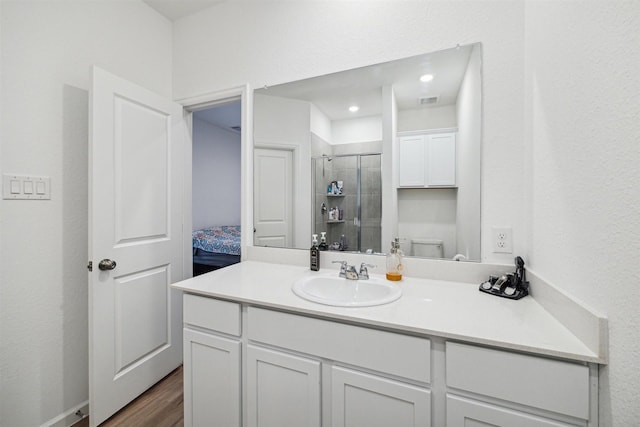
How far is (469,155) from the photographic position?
4.22ft

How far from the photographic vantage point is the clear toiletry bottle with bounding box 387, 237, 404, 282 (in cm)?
129

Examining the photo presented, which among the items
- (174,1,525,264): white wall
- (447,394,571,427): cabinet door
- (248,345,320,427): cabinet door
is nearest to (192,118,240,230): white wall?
(174,1,525,264): white wall

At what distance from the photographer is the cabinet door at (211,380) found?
111 centimetres

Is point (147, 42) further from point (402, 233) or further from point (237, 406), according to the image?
point (237, 406)

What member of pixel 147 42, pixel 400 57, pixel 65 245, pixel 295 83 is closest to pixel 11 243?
pixel 65 245

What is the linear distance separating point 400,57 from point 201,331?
5.47 feet

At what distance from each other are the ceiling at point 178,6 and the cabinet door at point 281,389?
226cm

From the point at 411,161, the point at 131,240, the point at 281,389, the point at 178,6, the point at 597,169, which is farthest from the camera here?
the point at 178,6

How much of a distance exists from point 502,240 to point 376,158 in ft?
2.36

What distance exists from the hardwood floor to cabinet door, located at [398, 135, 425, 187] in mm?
1813

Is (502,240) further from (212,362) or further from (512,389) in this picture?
(212,362)

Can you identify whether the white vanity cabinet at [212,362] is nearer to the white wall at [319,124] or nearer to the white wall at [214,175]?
the white wall at [319,124]

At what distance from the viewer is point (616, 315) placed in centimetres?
61

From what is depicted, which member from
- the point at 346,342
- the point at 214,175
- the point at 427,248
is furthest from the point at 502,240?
the point at 214,175
